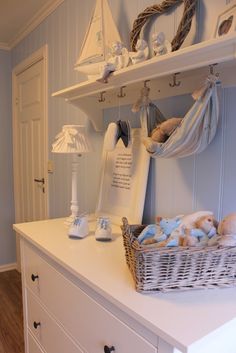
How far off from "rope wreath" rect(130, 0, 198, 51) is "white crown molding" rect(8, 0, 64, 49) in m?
1.01

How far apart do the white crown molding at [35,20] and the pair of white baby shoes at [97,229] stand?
1577 mm

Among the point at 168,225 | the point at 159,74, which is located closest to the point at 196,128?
the point at 159,74

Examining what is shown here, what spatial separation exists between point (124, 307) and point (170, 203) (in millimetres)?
586

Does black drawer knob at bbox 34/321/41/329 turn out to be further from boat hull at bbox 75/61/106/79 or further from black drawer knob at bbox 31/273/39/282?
boat hull at bbox 75/61/106/79

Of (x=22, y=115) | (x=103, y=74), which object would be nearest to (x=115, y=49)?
(x=103, y=74)

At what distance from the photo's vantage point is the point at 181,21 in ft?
3.26

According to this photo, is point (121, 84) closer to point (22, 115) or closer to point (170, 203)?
point (170, 203)

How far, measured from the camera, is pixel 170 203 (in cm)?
120

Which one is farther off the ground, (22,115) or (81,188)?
(22,115)

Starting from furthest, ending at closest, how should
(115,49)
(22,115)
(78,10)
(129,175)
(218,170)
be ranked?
(22,115) < (78,10) < (129,175) < (115,49) < (218,170)

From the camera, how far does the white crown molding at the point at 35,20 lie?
79.7 inches

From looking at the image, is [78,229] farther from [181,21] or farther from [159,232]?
[181,21]

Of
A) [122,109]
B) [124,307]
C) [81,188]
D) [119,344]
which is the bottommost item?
[119,344]

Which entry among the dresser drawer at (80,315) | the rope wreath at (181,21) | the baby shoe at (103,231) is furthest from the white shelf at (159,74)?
the dresser drawer at (80,315)
